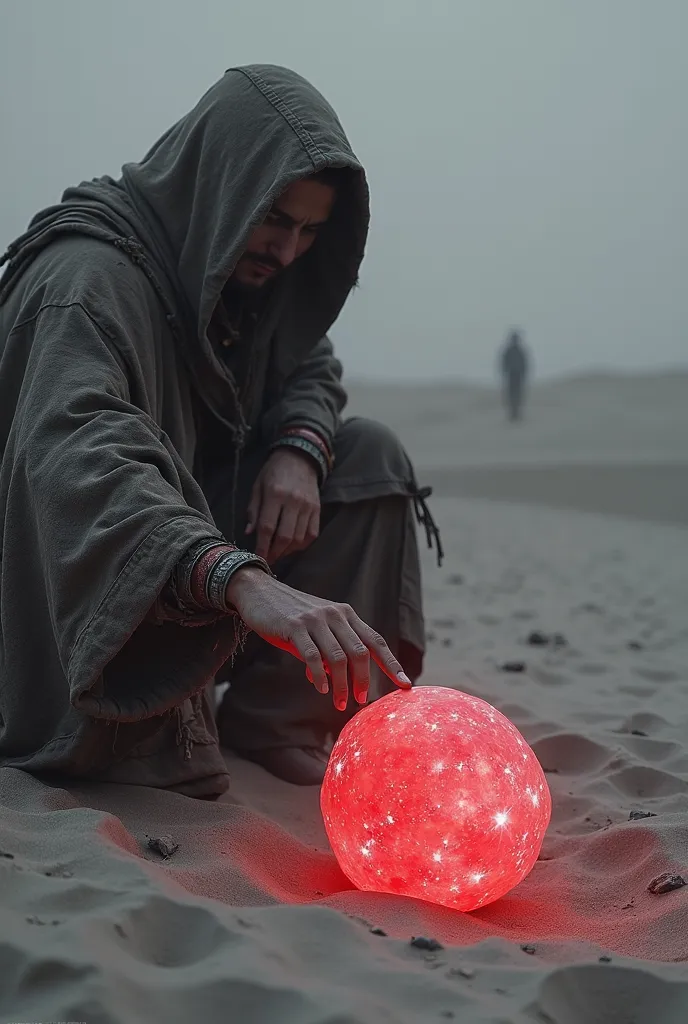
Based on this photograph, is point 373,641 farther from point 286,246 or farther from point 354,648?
point 286,246

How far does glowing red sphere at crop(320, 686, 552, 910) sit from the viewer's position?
73.2 inches

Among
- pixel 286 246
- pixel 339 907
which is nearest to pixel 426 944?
pixel 339 907

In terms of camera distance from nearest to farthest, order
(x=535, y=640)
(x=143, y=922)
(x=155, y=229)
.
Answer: (x=143, y=922) < (x=155, y=229) < (x=535, y=640)

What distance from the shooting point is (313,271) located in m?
3.19

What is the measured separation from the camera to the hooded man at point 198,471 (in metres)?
1.95

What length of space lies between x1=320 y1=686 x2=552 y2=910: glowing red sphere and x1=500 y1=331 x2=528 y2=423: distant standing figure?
23752 mm

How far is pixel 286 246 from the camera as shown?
271 cm

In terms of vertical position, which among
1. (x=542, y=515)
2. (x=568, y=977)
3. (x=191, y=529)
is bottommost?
(x=542, y=515)

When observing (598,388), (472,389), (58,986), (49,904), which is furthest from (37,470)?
(472,389)

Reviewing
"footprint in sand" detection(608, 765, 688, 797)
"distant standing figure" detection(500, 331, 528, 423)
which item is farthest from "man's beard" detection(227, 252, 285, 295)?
"distant standing figure" detection(500, 331, 528, 423)

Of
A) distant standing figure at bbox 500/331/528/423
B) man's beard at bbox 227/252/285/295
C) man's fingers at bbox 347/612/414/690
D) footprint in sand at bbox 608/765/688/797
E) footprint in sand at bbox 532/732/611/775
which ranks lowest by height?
distant standing figure at bbox 500/331/528/423

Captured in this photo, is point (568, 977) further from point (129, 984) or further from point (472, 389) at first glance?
point (472, 389)

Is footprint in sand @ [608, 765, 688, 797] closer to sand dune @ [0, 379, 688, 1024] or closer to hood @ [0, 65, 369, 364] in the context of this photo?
sand dune @ [0, 379, 688, 1024]

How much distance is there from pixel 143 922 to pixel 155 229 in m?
1.85
